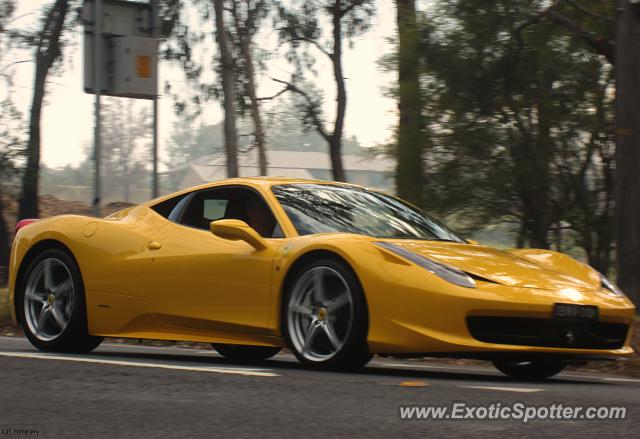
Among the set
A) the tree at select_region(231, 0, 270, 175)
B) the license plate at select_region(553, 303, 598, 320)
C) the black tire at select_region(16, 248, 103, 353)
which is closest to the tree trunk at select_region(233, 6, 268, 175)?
the tree at select_region(231, 0, 270, 175)

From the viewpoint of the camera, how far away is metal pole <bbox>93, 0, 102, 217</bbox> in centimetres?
1359

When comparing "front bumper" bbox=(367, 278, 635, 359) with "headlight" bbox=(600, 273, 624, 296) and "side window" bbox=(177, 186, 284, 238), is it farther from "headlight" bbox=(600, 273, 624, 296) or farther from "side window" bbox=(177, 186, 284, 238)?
"side window" bbox=(177, 186, 284, 238)

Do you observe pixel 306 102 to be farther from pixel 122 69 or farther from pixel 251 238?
pixel 251 238

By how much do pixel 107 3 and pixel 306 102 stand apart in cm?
1528

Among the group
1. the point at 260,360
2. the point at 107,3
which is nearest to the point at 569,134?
the point at 107,3

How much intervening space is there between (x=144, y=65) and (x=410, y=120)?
20.3ft

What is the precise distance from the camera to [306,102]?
29.6m

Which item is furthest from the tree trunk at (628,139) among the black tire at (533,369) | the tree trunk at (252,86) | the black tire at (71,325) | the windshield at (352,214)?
the tree trunk at (252,86)

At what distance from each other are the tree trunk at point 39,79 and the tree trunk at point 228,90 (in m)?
6.70

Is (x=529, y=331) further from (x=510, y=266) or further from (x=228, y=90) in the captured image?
(x=228, y=90)

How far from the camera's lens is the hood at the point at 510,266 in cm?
706

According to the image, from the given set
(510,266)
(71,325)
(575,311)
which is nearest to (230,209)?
(71,325)

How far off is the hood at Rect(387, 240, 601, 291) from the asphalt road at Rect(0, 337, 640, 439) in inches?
23.6

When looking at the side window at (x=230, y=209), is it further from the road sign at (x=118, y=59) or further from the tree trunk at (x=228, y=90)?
the tree trunk at (x=228, y=90)
